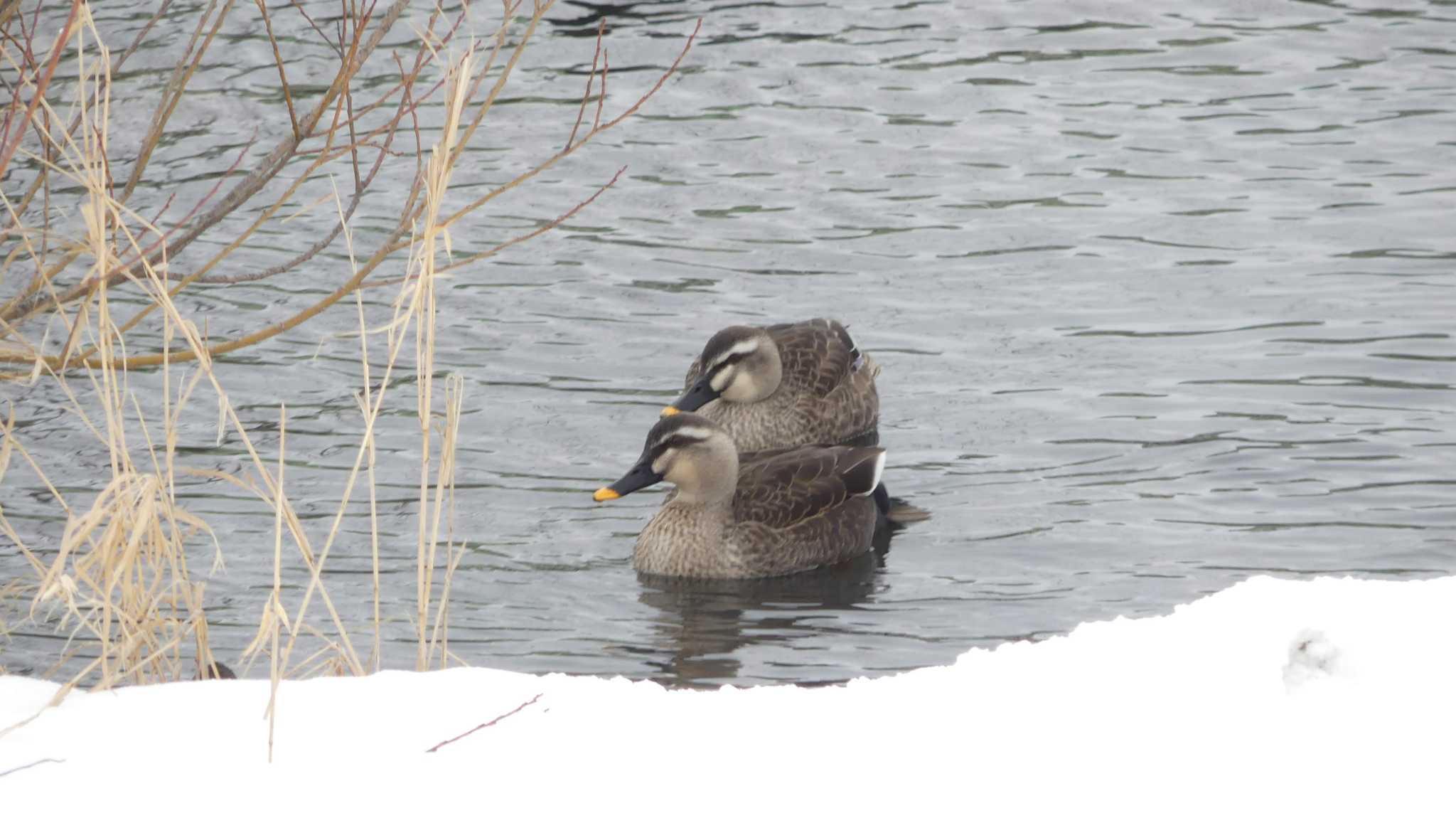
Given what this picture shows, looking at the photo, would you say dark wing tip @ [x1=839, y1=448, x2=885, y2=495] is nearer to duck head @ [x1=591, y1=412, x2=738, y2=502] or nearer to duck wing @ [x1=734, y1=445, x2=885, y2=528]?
duck wing @ [x1=734, y1=445, x2=885, y2=528]

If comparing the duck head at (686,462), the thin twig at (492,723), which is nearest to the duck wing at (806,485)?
the duck head at (686,462)

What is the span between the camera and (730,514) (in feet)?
34.2

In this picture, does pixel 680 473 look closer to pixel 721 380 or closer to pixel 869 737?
pixel 721 380

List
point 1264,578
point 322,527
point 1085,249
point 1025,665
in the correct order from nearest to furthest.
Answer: point 1025,665 < point 1264,578 < point 322,527 < point 1085,249

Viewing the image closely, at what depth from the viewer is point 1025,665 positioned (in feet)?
15.1

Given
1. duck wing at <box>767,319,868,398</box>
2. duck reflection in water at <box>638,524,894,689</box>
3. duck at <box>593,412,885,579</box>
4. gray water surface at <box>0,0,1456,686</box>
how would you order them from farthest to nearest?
1. duck wing at <box>767,319,868,398</box>
2. duck at <box>593,412,885,579</box>
3. gray water surface at <box>0,0,1456,686</box>
4. duck reflection in water at <box>638,524,894,689</box>

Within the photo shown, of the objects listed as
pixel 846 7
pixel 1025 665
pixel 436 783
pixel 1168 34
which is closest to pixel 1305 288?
pixel 1168 34

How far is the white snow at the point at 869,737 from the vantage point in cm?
407

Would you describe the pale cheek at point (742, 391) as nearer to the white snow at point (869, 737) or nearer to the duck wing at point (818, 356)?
the duck wing at point (818, 356)

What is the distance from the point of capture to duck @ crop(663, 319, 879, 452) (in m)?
11.5

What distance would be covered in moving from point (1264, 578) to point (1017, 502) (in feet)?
17.2

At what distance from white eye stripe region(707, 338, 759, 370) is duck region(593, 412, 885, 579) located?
0.88 meters

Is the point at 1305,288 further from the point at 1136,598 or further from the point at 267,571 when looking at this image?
the point at 267,571

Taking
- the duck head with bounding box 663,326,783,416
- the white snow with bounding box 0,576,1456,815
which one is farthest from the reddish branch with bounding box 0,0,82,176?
the duck head with bounding box 663,326,783,416
